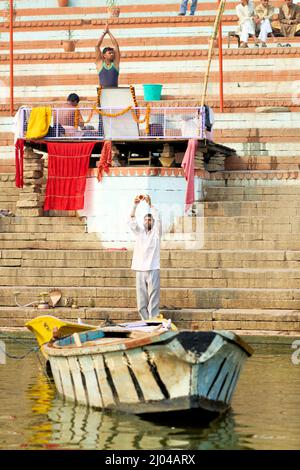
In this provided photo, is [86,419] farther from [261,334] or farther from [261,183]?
[261,183]

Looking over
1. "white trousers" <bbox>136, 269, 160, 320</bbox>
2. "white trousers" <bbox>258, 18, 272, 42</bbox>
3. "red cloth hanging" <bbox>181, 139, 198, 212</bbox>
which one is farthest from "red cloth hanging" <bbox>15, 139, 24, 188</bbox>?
"white trousers" <bbox>258, 18, 272, 42</bbox>

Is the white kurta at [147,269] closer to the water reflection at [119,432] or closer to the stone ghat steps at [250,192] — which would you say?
the stone ghat steps at [250,192]

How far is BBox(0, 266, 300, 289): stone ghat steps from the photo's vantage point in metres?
21.5

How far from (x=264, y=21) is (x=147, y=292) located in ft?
38.8

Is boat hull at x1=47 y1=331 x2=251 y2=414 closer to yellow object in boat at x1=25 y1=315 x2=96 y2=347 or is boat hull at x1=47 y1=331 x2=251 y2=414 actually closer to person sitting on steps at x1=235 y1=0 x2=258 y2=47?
yellow object in boat at x1=25 y1=315 x2=96 y2=347

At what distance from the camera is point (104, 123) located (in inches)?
983

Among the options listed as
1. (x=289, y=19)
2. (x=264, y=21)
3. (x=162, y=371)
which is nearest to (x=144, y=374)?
(x=162, y=371)

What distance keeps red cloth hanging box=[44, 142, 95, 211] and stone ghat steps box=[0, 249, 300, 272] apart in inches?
76.2

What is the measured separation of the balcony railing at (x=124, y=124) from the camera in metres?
24.5

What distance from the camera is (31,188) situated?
24844mm

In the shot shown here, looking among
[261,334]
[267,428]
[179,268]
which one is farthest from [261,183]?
[267,428]

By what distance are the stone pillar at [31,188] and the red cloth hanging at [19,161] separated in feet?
0.27

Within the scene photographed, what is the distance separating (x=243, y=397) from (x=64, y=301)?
19.9 feet

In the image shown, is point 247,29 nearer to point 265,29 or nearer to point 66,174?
point 265,29
